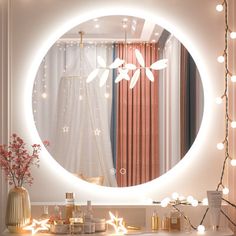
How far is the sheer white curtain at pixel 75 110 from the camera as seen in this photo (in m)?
2.84

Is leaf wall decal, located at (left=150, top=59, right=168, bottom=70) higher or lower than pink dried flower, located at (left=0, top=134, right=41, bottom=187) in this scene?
higher

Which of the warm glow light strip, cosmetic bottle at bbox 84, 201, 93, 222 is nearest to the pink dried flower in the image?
the warm glow light strip

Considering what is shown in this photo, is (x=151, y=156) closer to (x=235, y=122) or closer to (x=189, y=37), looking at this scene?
(x=235, y=122)

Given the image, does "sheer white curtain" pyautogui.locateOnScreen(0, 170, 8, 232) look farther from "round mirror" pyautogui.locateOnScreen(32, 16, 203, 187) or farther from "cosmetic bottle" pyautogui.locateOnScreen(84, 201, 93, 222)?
"cosmetic bottle" pyautogui.locateOnScreen(84, 201, 93, 222)

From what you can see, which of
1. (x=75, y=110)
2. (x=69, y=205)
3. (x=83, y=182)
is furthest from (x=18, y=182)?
(x=75, y=110)

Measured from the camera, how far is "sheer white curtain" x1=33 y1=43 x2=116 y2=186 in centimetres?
284

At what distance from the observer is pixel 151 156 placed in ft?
9.34

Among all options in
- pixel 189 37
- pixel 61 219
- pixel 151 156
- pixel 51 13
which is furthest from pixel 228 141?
pixel 51 13

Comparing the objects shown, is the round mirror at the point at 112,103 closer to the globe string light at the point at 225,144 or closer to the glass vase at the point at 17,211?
the globe string light at the point at 225,144

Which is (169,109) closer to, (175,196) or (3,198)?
(175,196)

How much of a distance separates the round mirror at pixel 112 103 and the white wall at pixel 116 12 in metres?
0.04

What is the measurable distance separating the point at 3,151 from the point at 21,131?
283 mm

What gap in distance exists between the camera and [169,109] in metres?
2.87

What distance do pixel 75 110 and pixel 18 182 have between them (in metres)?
0.51
